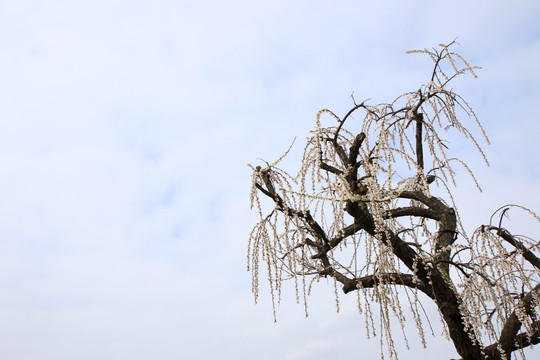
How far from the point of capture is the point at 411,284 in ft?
18.5

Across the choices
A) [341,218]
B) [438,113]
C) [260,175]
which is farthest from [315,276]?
[438,113]

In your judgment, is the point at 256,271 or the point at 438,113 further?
the point at 438,113

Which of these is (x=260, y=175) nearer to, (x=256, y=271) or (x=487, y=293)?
(x=256, y=271)

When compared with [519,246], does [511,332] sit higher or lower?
lower

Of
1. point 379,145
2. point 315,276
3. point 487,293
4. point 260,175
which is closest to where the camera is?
point 379,145

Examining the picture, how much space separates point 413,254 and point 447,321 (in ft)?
2.67

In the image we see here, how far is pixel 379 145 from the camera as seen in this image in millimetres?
4406

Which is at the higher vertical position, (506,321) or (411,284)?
(411,284)

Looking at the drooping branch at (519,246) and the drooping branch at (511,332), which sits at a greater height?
the drooping branch at (519,246)

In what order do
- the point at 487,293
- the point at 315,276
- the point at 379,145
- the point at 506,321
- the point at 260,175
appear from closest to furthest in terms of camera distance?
the point at 379,145 < the point at 260,175 < the point at 487,293 < the point at 506,321 < the point at 315,276

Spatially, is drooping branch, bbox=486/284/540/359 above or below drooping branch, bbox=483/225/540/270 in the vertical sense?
below

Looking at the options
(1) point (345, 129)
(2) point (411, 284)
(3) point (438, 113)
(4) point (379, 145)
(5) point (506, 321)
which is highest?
(3) point (438, 113)

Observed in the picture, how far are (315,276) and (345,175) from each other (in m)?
1.72

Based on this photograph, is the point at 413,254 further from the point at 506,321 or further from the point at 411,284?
the point at 506,321
